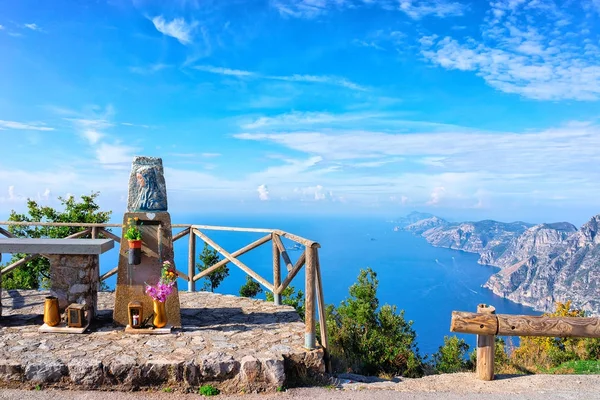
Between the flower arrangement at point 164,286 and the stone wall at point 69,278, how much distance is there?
0.97 meters

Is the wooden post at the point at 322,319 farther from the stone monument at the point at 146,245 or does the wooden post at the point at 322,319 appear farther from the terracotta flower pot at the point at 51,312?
the terracotta flower pot at the point at 51,312

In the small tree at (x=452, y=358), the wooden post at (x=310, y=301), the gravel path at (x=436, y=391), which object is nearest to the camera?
the gravel path at (x=436, y=391)

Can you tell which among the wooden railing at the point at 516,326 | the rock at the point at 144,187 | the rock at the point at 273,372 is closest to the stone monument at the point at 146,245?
the rock at the point at 144,187

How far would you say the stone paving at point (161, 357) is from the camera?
14.8 ft

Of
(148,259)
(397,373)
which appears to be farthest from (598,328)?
(148,259)

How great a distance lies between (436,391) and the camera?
475 centimetres

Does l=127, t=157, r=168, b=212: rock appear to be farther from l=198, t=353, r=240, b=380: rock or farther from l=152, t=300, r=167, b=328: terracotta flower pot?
l=198, t=353, r=240, b=380: rock

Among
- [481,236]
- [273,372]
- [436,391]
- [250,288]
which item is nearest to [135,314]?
[273,372]

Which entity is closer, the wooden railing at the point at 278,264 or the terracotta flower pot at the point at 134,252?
the wooden railing at the point at 278,264

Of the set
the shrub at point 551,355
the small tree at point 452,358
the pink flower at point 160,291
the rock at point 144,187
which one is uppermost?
the rock at point 144,187

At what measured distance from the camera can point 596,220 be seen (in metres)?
89.2

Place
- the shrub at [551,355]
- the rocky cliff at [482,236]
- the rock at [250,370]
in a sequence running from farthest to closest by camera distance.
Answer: the rocky cliff at [482,236] → the shrub at [551,355] → the rock at [250,370]

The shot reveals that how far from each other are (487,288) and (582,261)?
2746 cm

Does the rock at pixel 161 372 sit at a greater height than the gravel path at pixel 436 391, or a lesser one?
greater
